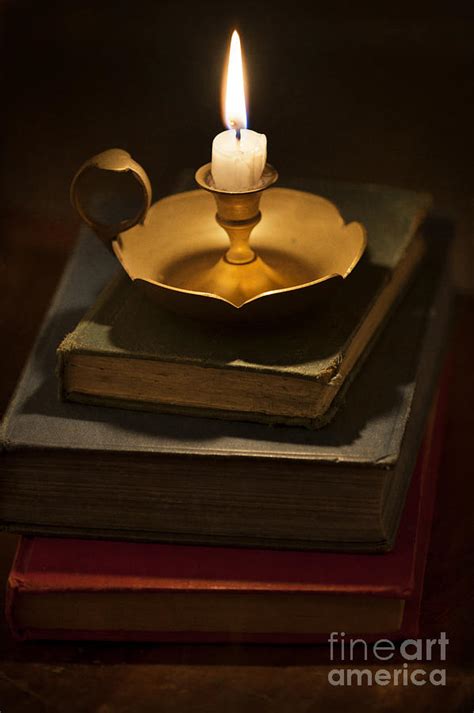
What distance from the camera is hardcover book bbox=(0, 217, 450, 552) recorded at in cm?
104

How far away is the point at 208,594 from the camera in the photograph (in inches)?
41.3

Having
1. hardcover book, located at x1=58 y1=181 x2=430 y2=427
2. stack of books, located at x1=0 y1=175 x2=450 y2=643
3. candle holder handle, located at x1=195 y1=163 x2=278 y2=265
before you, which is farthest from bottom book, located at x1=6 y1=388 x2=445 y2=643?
candle holder handle, located at x1=195 y1=163 x2=278 y2=265

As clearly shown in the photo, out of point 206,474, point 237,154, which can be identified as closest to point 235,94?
point 237,154

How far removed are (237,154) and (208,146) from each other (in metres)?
0.79

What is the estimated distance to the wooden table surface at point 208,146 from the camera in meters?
1.01

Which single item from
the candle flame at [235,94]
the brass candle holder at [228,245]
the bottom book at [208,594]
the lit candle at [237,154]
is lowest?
the bottom book at [208,594]

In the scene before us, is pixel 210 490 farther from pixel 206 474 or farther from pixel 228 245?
pixel 228 245

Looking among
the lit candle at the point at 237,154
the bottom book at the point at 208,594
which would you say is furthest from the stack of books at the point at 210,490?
the lit candle at the point at 237,154

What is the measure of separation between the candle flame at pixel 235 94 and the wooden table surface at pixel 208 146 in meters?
0.42

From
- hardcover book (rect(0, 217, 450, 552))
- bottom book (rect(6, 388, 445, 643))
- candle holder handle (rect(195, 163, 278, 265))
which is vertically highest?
candle holder handle (rect(195, 163, 278, 265))

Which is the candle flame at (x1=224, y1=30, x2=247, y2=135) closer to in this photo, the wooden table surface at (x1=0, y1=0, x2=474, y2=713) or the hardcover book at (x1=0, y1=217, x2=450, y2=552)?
the hardcover book at (x1=0, y1=217, x2=450, y2=552)

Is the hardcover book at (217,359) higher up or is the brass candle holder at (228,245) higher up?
the brass candle holder at (228,245)

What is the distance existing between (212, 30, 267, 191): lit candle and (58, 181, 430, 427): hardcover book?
4.8 inches

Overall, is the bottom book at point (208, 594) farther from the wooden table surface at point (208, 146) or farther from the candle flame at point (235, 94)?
the candle flame at point (235, 94)
